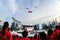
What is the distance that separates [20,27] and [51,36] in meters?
29.0

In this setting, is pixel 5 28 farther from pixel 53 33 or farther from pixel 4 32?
pixel 53 33

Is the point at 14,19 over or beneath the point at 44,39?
over

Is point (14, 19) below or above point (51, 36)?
above

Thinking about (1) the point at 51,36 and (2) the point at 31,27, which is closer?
(1) the point at 51,36

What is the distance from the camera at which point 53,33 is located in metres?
10.8

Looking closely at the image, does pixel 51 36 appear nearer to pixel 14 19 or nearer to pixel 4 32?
pixel 4 32

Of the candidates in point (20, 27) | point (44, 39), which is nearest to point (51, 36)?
point (44, 39)

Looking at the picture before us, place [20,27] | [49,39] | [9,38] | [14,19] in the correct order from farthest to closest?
[20,27] < [14,19] < [49,39] < [9,38]

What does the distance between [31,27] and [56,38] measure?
26746mm

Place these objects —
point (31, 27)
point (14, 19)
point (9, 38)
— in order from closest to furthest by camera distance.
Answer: point (9, 38)
point (14, 19)
point (31, 27)

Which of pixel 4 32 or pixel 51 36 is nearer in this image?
pixel 4 32

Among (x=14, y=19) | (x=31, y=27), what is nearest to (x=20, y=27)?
(x=31, y=27)

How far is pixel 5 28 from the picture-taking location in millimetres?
9555

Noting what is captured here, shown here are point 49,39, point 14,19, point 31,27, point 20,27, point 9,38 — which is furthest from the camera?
point 20,27
